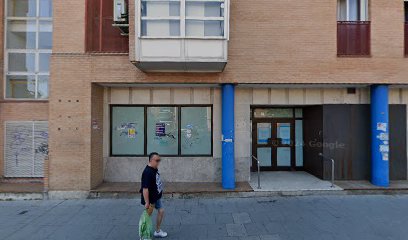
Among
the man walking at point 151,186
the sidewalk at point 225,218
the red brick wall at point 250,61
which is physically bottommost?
the sidewalk at point 225,218

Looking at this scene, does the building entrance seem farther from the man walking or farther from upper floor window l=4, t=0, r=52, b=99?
upper floor window l=4, t=0, r=52, b=99

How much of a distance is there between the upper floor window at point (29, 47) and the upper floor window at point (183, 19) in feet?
14.6

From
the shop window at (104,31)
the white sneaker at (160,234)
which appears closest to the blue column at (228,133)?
the white sneaker at (160,234)

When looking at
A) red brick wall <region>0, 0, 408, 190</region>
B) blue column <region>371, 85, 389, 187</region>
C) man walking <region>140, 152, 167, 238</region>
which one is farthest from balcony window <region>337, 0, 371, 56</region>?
man walking <region>140, 152, 167, 238</region>

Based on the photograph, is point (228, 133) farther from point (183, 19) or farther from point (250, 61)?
point (183, 19)

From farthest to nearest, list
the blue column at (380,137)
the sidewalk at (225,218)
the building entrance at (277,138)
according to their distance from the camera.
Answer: the building entrance at (277,138) < the blue column at (380,137) < the sidewalk at (225,218)

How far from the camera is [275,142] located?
10.9 meters

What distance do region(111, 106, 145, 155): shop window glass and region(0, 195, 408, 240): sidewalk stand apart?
213 cm

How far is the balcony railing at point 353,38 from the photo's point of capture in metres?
8.51

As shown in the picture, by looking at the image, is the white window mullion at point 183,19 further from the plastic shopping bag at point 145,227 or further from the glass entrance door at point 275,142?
the glass entrance door at point 275,142

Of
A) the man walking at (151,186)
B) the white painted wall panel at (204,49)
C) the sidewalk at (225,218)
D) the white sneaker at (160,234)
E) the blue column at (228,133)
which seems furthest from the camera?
the blue column at (228,133)

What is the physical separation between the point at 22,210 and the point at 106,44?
535 centimetres

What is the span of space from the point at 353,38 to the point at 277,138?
4.58 meters

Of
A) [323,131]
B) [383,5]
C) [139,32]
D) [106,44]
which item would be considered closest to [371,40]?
[383,5]
